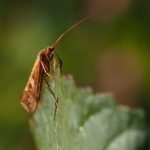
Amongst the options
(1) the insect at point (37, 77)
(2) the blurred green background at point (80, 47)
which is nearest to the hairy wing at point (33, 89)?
(1) the insect at point (37, 77)

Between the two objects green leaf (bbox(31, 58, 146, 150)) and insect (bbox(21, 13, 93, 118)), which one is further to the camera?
insect (bbox(21, 13, 93, 118))

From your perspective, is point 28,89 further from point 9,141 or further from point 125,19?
point 125,19

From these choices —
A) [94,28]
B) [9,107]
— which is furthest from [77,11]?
[9,107]

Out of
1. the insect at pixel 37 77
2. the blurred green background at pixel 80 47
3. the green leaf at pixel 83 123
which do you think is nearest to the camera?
the green leaf at pixel 83 123

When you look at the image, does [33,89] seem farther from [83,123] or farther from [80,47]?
[80,47]

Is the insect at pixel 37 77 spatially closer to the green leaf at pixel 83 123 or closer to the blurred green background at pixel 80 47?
the green leaf at pixel 83 123

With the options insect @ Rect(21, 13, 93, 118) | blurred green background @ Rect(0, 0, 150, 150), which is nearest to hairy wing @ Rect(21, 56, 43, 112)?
insect @ Rect(21, 13, 93, 118)

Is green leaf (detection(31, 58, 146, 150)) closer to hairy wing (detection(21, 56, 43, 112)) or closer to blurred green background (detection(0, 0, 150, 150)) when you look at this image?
hairy wing (detection(21, 56, 43, 112))
